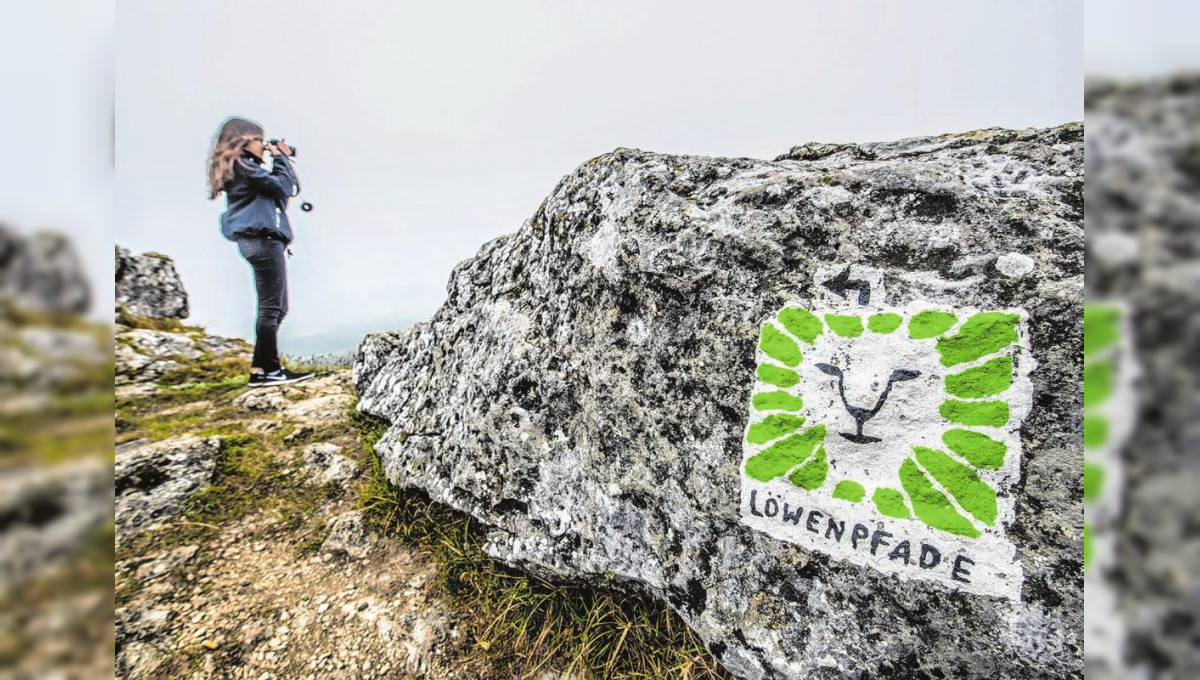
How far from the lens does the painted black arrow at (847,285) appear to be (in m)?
2.82

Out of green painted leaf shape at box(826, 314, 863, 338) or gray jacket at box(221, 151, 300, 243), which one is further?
gray jacket at box(221, 151, 300, 243)

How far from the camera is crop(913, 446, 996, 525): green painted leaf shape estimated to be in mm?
2449

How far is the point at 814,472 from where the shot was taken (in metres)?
2.81

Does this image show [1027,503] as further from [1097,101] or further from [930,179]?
[1097,101]

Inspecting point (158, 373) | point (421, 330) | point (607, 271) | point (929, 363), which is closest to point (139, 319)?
point (158, 373)

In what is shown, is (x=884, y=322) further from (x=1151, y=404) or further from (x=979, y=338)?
(x=1151, y=404)

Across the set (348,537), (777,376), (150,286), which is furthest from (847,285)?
(150,286)

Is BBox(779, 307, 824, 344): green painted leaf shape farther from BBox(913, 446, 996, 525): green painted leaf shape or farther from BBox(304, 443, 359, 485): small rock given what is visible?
BBox(304, 443, 359, 485): small rock

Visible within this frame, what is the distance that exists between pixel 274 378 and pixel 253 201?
265 centimetres

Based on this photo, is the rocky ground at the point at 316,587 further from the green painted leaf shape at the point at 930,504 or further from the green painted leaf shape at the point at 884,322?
the green painted leaf shape at the point at 884,322

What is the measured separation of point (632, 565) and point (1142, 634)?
2835 mm

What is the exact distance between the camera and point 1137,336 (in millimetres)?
727

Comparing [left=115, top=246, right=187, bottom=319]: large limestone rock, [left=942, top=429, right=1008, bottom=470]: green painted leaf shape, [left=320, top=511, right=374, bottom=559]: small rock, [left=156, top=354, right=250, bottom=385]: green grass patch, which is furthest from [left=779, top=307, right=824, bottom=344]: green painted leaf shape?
[left=115, top=246, right=187, bottom=319]: large limestone rock

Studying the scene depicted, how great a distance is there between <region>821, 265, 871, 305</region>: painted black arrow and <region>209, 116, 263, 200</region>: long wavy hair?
23.7 feet
